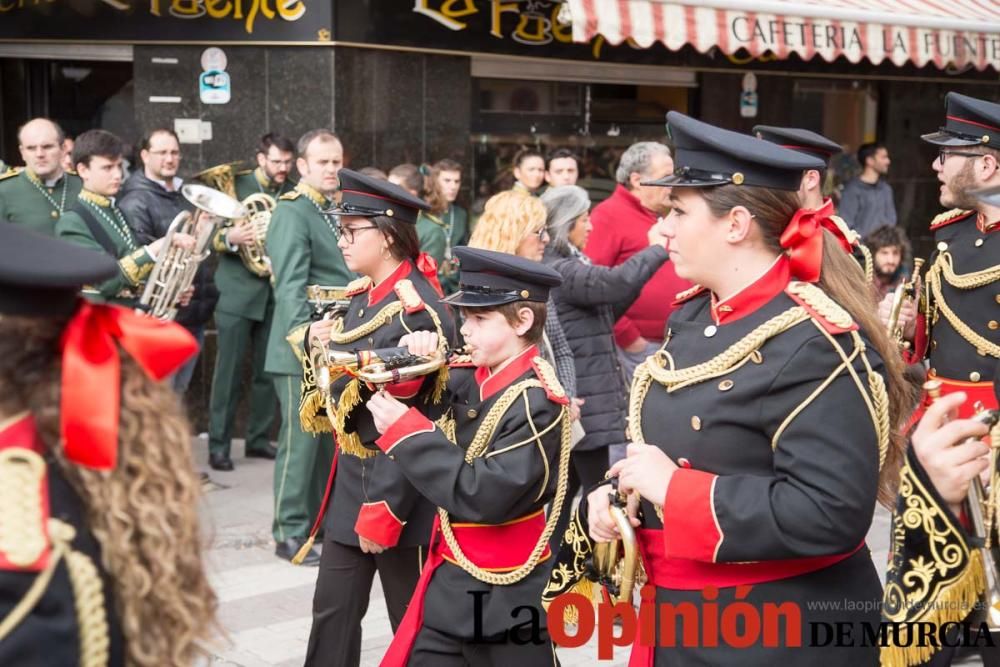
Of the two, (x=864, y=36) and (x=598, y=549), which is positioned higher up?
(x=864, y=36)

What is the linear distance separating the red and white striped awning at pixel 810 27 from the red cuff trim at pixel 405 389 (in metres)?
4.75

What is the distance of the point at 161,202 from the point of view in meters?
8.47

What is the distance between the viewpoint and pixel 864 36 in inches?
395

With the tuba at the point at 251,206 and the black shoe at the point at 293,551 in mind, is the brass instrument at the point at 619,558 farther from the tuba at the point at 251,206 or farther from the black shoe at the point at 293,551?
the tuba at the point at 251,206

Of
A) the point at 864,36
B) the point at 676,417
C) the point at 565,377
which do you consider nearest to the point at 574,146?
the point at 864,36

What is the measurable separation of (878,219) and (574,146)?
9.98ft

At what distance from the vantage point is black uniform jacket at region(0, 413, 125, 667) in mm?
1945

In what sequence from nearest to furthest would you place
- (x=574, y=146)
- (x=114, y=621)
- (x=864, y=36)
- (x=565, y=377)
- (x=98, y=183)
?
1. (x=114, y=621)
2. (x=565, y=377)
3. (x=98, y=183)
4. (x=864, y=36)
5. (x=574, y=146)

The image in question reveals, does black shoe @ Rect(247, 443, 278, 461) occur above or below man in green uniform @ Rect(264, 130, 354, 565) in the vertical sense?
below

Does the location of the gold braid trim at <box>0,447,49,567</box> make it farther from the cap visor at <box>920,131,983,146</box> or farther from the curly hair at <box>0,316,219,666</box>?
the cap visor at <box>920,131,983,146</box>

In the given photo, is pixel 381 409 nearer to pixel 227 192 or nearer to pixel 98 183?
pixel 98 183

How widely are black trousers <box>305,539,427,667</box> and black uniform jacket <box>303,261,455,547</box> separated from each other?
8 centimetres

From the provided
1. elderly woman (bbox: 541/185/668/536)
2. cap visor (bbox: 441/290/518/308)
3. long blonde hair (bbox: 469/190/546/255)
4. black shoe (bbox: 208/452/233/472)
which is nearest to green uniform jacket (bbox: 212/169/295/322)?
black shoe (bbox: 208/452/233/472)

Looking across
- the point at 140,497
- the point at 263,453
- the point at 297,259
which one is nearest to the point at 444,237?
the point at 263,453
